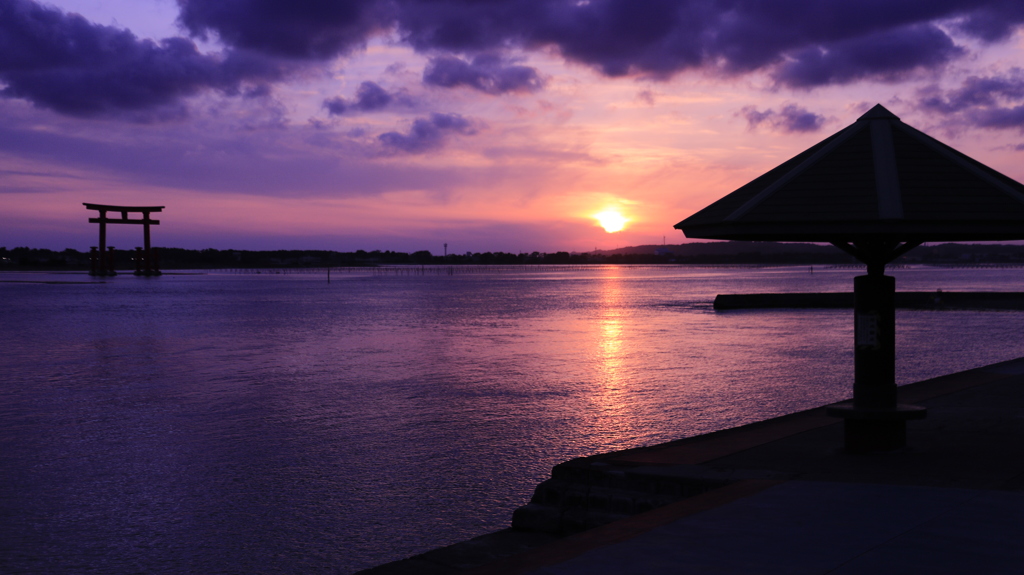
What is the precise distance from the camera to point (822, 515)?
17.6 feet

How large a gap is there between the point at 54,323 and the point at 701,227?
35372 mm

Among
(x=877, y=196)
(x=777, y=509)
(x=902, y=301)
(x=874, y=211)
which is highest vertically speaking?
(x=877, y=196)

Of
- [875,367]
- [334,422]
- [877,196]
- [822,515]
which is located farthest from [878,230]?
[334,422]

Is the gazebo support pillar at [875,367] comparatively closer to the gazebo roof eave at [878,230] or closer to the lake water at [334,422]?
the gazebo roof eave at [878,230]

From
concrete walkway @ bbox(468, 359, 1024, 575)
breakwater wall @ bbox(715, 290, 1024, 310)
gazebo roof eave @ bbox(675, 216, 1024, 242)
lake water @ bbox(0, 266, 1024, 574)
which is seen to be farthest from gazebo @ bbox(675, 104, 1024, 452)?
breakwater wall @ bbox(715, 290, 1024, 310)

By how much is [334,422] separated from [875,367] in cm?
758

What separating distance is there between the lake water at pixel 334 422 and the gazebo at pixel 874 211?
3.35 meters

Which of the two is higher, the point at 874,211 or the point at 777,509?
the point at 874,211

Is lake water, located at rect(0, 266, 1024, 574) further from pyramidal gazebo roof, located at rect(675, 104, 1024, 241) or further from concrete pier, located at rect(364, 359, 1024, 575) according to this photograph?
pyramidal gazebo roof, located at rect(675, 104, 1024, 241)

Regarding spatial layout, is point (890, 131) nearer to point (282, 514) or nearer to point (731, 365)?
point (282, 514)

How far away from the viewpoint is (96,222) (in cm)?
13175

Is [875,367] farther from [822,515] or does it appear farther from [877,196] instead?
[822,515]

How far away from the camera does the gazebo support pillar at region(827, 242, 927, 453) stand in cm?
733

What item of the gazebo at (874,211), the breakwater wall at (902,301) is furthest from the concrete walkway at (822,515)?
the breakwater wall at (902,301)
